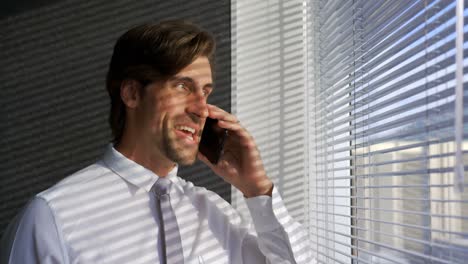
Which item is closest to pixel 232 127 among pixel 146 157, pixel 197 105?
pixel 197 105

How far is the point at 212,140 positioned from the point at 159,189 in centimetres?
28

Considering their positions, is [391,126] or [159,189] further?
[159,189]

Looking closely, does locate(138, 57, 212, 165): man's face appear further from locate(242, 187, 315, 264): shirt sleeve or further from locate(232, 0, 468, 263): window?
locate(232, 0, 468, 263): window

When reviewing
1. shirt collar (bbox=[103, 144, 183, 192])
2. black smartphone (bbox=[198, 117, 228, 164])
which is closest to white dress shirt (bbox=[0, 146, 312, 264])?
shirt collar (bbox=[103, 144, 183, 192])

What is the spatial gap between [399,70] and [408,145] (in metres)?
0.20

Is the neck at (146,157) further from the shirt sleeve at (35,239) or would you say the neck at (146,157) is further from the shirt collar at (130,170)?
the shirt sleeve at (35,239)

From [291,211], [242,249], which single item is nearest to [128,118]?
[242,249]

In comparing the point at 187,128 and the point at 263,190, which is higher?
the point at 187,128

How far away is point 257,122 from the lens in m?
2.14

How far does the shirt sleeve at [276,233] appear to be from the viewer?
5.56 feet

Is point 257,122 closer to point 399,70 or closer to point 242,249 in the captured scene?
point 242,249

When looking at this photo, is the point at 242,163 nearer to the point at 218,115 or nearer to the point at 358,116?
the point at 218,115

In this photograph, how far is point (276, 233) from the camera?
1.71 metres

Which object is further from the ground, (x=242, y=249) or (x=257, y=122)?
(x=257, y=122)
